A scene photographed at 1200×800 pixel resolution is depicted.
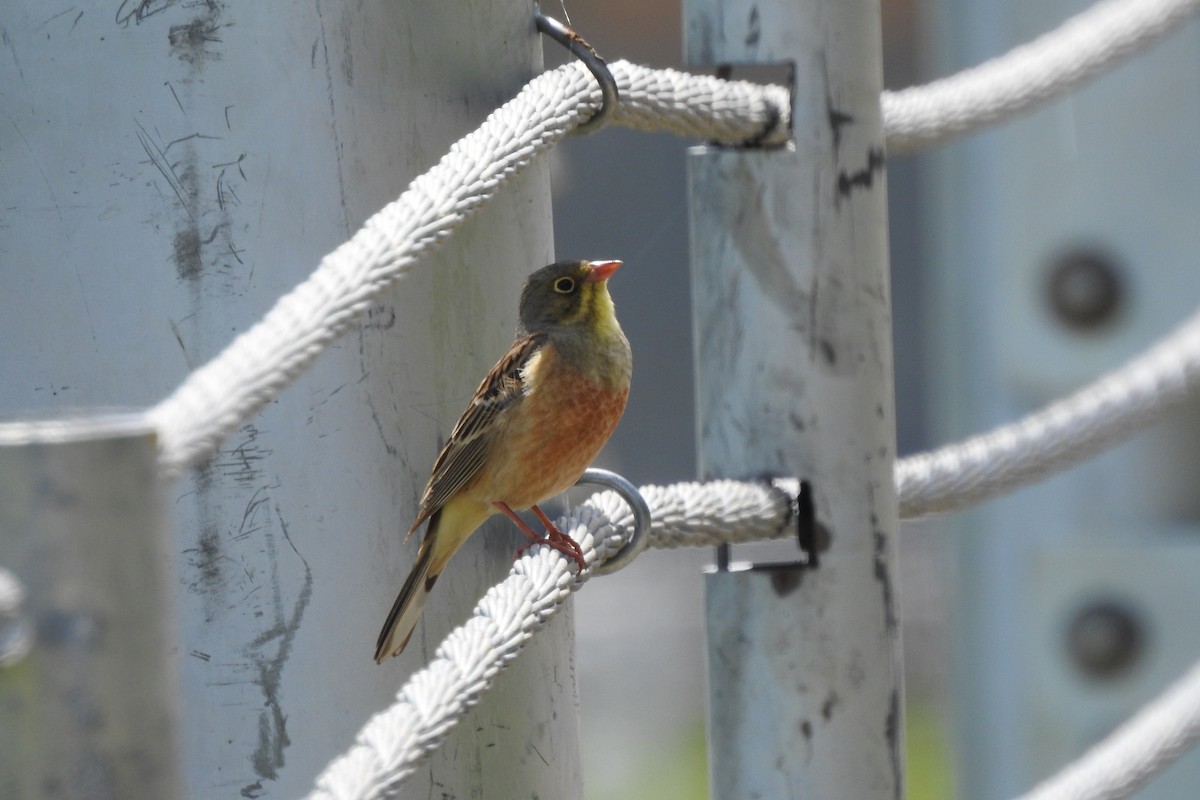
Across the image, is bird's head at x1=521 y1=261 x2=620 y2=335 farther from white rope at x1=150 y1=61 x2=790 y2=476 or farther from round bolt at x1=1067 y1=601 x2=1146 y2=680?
round bolt at x1=1067 y1=601 x2=1146 y2=680

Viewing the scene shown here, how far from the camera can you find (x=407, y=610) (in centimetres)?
154

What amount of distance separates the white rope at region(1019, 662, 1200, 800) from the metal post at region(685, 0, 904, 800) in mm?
462

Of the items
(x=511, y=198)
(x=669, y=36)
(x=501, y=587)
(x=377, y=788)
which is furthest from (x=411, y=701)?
(x=669, y=36)

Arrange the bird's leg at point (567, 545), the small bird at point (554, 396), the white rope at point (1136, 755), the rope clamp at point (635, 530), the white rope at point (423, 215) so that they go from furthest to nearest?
the small bird at point (554, 396)
the white rope at point (1136, 755)
the rope clamp at point (635, 530)
the bird's leg at point (567, 545)
the white rope at point (423, 215)

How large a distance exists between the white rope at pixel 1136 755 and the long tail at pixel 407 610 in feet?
3.69

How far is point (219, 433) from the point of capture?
0.94 m

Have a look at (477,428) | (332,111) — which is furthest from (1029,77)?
(332,111)

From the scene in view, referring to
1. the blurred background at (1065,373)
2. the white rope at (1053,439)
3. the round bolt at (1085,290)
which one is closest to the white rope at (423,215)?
the white rope at (1053,439)

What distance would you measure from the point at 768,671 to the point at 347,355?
0.70m

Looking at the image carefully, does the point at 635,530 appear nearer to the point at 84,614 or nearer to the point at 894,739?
the point at 894,739

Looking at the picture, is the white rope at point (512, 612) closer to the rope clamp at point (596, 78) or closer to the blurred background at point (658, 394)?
the rope clamp at point (596, 78)

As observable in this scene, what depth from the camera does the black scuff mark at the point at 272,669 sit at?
4.69 ft

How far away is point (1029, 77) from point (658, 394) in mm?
9666

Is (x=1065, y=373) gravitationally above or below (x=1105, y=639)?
above
